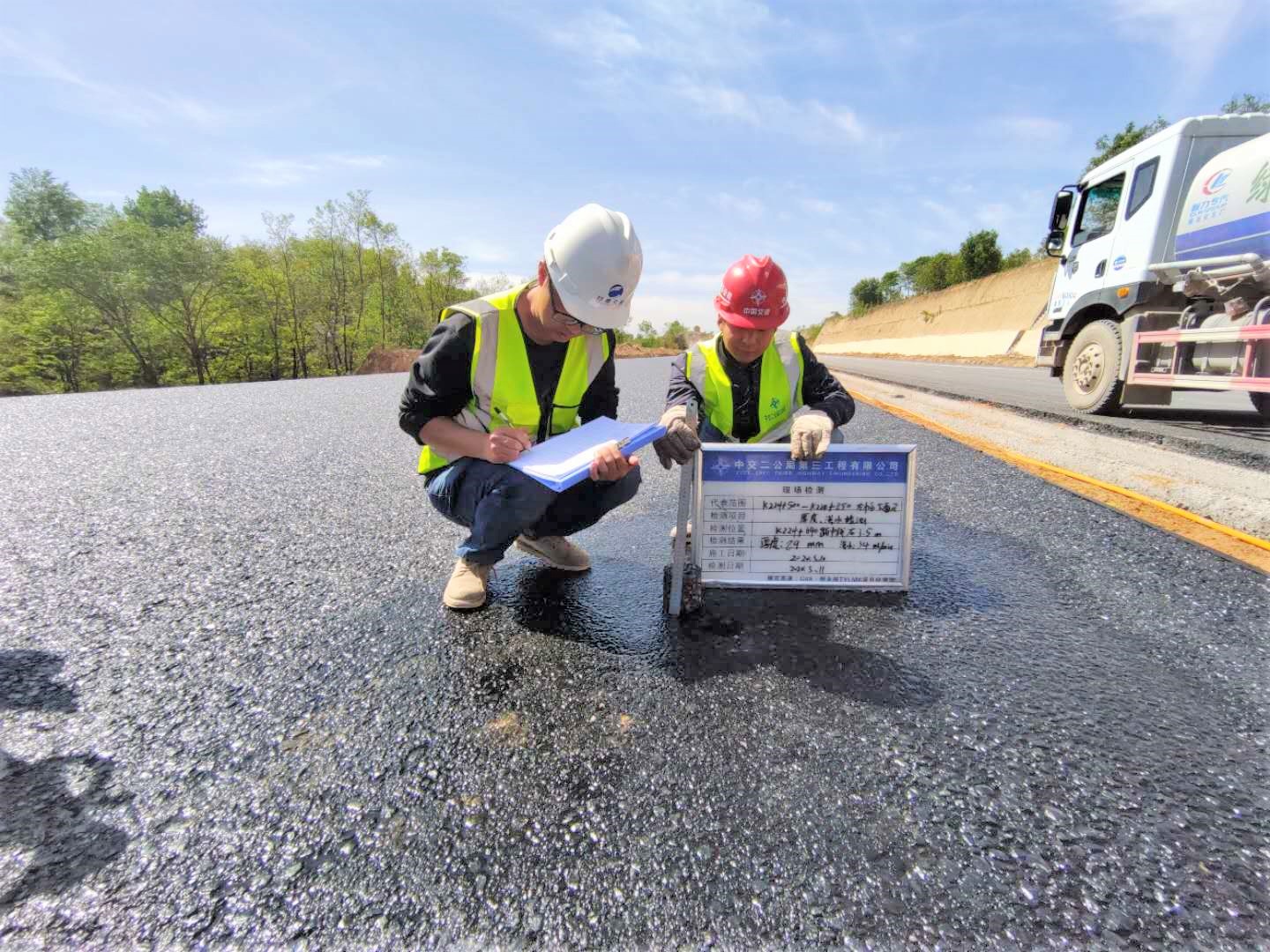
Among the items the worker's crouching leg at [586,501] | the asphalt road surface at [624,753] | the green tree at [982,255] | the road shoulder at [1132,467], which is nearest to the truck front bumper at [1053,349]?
the road shoulder at [1132,467]

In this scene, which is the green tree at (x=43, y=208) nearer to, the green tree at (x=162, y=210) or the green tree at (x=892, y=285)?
the green tree at (x=162, y=210)

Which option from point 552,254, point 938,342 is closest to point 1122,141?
point 938,342

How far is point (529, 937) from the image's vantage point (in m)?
0.91

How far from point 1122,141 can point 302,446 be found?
44101mm

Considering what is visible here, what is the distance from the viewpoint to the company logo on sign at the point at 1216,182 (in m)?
5.34

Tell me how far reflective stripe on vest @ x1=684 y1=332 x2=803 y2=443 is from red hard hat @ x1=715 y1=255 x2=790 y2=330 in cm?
22

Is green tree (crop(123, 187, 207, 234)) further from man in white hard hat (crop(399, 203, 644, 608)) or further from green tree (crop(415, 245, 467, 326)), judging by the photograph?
man in white hard hat (crop(399, 203, 644, 608))

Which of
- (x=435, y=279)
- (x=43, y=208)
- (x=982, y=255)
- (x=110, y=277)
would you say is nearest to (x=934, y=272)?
(x=982, y=255)

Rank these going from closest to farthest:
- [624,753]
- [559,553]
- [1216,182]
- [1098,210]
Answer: [624,753] → [559,553] → [1216,182] → [1098,210]

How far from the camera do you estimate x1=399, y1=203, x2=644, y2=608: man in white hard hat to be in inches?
70.6

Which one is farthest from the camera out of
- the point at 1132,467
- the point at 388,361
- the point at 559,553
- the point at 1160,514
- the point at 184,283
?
the point at 184,283

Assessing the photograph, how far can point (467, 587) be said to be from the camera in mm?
2029

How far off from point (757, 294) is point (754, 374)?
0.40 metres

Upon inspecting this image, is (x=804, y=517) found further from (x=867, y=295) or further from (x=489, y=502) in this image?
(x=867, y=295)
